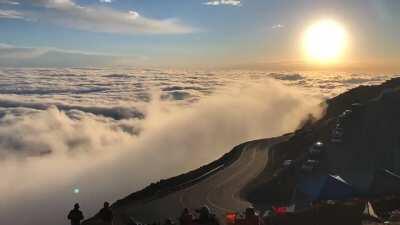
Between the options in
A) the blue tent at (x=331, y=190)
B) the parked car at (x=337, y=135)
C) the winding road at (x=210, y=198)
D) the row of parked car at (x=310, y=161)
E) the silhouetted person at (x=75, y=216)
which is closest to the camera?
the silhouetted person at (x=75, y=216)

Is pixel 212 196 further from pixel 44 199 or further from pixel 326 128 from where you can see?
pixel 44 199

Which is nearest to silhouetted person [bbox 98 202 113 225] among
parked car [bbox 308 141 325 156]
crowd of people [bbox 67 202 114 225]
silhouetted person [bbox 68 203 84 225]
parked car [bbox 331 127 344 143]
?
crowd of people [bbox 67 202 114 225]

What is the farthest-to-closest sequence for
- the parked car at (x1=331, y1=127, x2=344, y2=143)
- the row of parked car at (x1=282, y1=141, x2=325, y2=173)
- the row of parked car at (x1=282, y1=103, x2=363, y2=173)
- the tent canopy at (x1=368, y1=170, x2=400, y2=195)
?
the parked car at (x1=331, y1=127, x2=344, y2=143) < the row of parked car at (x1=282, y1=103, x2=363, y2=173) < the row of parked car at (x1=282, y1=141, x2=325, y2=173) < the tent canopy at (x1=368, y1=170, x2=400, y2=195)

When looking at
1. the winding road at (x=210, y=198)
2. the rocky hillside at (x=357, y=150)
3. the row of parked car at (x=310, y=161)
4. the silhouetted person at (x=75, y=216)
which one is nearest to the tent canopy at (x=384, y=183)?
the rocky hillside at (x=357, y=150)

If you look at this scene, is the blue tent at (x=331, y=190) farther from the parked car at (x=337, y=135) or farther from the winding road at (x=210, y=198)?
the parked car at (x=337, y=135)

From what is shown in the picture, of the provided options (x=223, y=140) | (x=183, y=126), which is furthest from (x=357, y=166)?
(x=183, y=126)

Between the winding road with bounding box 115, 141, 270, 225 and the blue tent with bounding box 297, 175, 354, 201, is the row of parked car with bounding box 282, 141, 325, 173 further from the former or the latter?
the blue tent with bounding box 297, 175, 354, 201

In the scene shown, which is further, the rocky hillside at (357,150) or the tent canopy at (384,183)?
the rocky hillside at (357,150)

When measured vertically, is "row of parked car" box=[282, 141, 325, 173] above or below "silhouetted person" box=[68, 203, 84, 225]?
below
